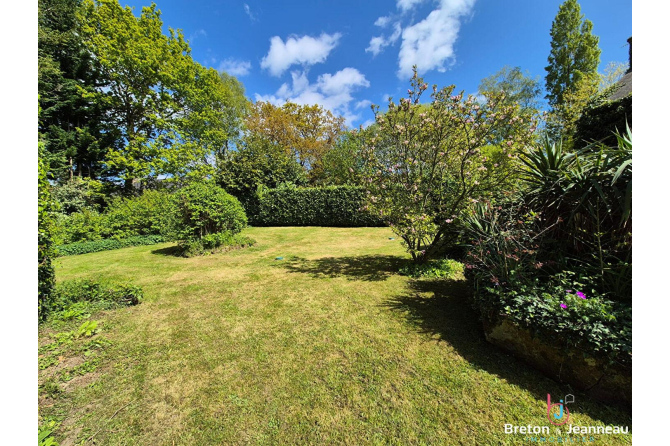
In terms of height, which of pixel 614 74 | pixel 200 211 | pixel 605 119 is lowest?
pixel 200 211

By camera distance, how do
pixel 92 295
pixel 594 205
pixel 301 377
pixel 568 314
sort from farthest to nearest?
pixel 92 295
pixel 594 205
pixel 301 377
pixel 568 314

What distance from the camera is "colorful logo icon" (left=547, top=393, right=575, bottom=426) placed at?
175cm

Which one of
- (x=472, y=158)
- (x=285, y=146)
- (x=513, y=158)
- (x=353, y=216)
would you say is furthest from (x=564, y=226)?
(x=285, y=146)

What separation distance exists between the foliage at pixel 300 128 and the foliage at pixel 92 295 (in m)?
17.6

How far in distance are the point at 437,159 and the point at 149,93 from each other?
18.4 meters

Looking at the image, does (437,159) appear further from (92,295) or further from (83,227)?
(83,227)

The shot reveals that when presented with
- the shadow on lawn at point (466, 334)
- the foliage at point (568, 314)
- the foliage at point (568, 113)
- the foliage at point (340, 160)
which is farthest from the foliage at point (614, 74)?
the foliage at point (568, 314)

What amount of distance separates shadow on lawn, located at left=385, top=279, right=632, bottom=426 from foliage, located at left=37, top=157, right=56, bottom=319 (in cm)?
466

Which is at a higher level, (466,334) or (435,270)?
(435,270)

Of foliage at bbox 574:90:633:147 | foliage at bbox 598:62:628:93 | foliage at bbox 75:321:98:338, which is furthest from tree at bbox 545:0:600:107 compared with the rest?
foliage at bbox 75:321:98:338

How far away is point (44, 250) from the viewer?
3.12 metres

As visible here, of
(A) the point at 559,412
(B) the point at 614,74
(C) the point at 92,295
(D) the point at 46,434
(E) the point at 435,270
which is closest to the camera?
(D) the point at 46,434

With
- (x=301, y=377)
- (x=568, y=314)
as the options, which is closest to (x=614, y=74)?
(x=568, y=314)

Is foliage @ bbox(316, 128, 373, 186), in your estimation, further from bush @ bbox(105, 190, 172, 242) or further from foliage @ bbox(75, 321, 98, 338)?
foliage @ bbox(75, 321, 98, 338)
